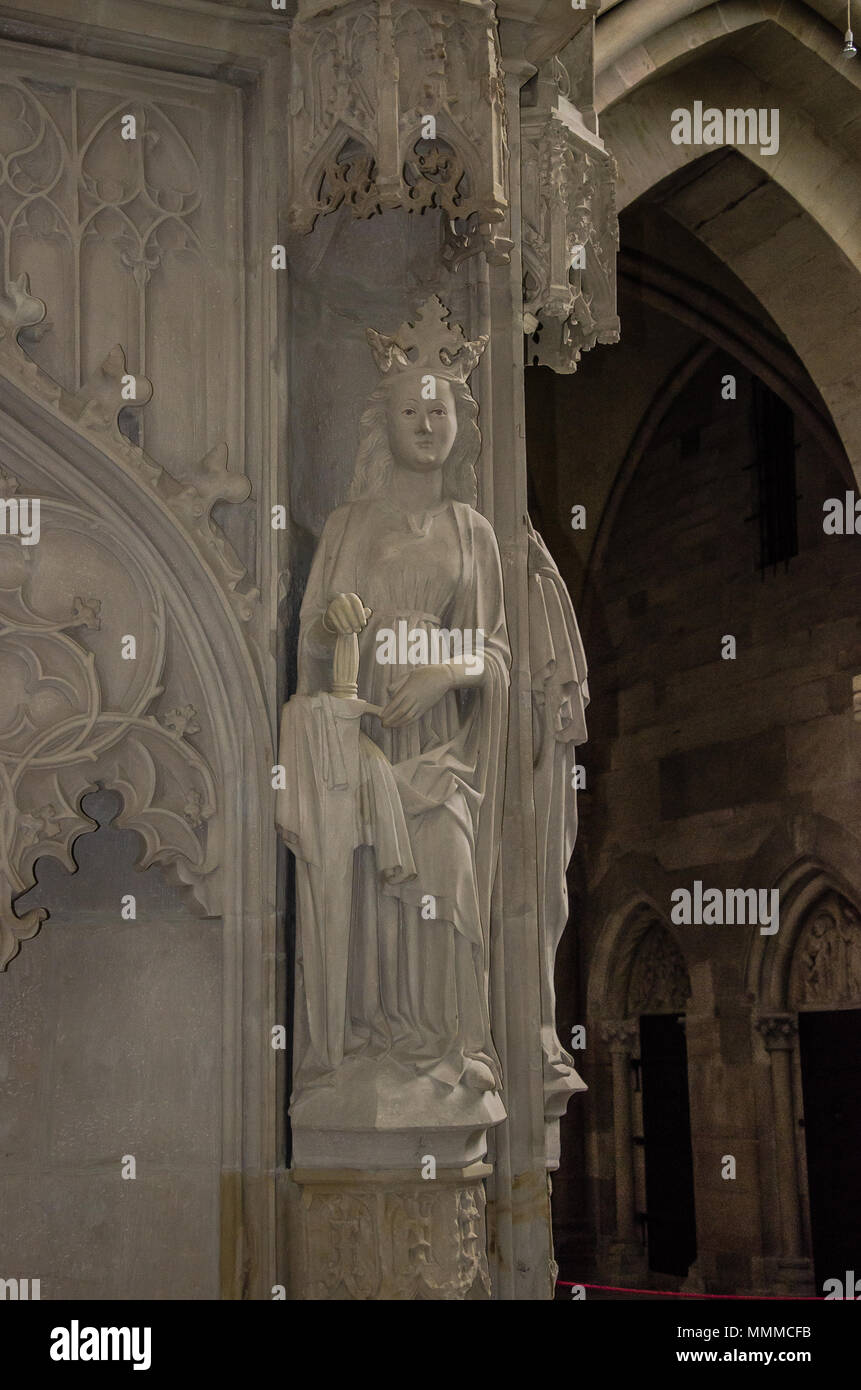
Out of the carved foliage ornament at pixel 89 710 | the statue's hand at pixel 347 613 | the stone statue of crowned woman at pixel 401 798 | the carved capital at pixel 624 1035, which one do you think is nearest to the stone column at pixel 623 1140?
the carved capital at pixel 624 1035

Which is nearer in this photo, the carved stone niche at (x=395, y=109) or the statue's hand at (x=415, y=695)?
the statue's hand at (x=415, y=695)

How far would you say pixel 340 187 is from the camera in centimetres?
484

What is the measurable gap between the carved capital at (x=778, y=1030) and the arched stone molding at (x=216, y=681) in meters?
7.79

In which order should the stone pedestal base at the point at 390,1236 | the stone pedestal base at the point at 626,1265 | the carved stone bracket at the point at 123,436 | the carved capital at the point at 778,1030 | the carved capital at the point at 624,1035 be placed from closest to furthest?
the stone pedestal base at the point at 390,1236 → the carved stone bracket at the point at 123,436 → the carved capital at the point at 778,1030 → the stone pedestal base at the point at 626,1265 → the carved capital at the point at 624,1035

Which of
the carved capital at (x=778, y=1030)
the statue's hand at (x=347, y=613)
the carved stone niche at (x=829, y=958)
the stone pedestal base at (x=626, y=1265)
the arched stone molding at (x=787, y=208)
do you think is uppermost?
the arched stone molding at (x=787, y=208)

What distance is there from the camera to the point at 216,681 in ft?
15.6

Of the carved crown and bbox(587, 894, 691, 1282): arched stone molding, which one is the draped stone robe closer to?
the carved crown

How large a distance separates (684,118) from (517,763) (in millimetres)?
4060

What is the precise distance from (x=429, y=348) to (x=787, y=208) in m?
4.24

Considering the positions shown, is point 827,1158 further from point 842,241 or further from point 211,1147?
point 211,1147

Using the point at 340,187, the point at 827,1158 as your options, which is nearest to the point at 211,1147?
the point at 340,187

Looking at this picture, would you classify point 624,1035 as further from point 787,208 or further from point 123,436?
point 123,436

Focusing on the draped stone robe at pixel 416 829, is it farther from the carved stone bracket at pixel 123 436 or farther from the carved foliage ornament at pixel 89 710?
the carved foliage ornament at pixel 89 710

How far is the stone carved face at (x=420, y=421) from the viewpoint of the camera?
480 cm
